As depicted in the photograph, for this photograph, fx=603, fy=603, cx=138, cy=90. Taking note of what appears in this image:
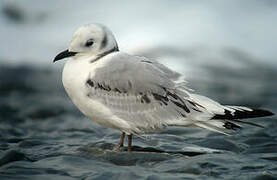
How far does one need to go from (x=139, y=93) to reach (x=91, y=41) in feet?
2.25

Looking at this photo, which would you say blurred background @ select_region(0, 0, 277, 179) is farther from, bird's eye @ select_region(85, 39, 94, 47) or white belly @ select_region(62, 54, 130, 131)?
bird's eye @ select_region(85, 39, 94, 47)

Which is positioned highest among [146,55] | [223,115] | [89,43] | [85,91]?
[146,55]

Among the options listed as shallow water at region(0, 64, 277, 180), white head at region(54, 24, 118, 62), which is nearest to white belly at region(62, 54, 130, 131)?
white head at region(54, 24, 118, 62)

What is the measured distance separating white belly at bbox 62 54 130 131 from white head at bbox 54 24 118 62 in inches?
4.1

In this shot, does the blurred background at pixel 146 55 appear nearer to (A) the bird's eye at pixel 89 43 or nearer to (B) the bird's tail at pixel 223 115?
(B) the bird's tail at pixel 223 115

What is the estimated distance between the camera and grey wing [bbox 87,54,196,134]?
5.72m

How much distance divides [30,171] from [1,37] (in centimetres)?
773

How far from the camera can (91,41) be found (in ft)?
19.1

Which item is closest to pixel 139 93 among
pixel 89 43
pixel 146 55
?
pixel 89 43

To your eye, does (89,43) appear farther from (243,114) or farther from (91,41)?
(243,114)

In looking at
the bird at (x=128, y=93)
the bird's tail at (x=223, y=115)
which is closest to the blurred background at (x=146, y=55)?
the bird's tail at (x=223, y=115)

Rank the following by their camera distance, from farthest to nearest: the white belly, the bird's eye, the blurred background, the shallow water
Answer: the blurred background → the bird's eye → the white belly → the shallow water

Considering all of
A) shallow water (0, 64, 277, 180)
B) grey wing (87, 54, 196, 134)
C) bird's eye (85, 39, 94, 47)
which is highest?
bird's eye (85, 39, 94, 47)

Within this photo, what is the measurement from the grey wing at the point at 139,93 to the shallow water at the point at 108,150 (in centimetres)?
35
